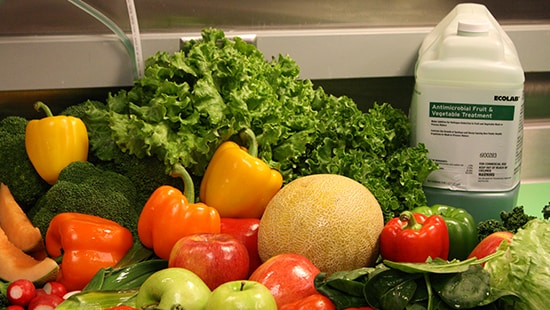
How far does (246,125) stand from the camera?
201 cm

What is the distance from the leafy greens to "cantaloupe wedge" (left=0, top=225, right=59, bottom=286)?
0.36 metres

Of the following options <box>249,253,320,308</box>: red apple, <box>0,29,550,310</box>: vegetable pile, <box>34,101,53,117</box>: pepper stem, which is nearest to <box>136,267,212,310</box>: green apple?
<box>0,29,550,310</box>: vegetable pile

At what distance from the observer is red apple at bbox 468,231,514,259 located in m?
1.73

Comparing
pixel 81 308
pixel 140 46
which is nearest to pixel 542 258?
pixel 81 308

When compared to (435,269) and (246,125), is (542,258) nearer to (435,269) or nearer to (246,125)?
(435,269)

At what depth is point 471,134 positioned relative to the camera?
2004mm

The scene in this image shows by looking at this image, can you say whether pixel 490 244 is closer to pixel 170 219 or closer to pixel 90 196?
pixel 170 219

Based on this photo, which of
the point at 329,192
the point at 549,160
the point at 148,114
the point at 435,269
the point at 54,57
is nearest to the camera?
the point at 435,269

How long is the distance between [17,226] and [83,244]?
24cm

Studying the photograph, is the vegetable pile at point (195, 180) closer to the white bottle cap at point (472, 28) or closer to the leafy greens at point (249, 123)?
the leafy greens at point (249, 123)

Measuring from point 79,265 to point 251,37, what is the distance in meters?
0.91

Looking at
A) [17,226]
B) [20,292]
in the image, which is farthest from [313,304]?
[17,226]

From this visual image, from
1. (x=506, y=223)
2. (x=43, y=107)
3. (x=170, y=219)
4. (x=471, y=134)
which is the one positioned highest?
(x=43, y=107)

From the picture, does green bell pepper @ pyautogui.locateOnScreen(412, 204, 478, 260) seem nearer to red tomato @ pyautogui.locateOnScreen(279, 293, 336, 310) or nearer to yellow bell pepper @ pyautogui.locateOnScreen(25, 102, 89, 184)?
red tomato @ pyautogui.locateOnScreen(279, 293, 336, 310)
